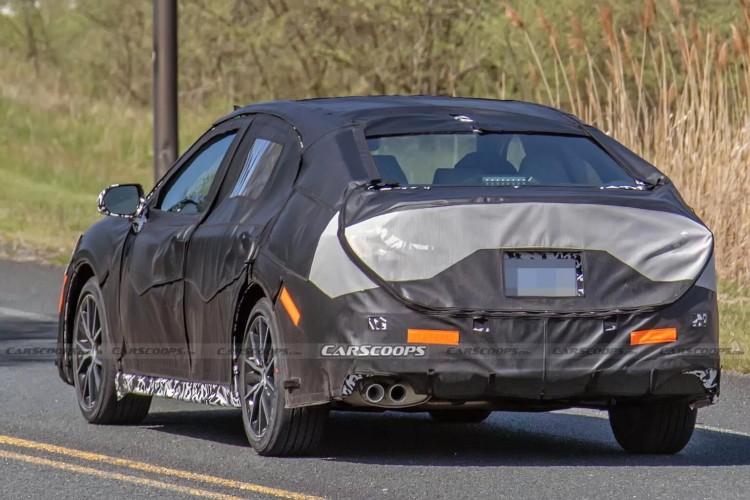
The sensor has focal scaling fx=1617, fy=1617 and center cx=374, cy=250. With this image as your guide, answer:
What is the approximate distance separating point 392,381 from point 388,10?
1850 cm

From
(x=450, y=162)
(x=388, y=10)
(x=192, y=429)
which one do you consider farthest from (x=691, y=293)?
(x=388, y=10)

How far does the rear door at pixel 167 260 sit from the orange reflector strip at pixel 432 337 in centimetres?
164

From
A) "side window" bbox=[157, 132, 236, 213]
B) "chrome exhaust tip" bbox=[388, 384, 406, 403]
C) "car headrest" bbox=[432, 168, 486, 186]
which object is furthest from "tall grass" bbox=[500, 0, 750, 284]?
"chrome exhaust tip" bbox=[388, 384, 406, 403]

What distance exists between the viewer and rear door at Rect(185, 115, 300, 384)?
23.9ft

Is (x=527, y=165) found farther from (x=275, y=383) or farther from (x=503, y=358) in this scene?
(x=275, y=383)

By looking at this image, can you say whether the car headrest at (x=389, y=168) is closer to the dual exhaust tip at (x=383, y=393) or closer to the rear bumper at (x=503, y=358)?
the rear bumper at (x=503, y=358)

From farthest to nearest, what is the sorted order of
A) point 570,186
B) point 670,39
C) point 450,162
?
point 670,39, point 450,162, point 570,186

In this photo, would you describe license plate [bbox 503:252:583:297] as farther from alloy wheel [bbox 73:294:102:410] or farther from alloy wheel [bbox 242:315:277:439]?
alloy wheel [bbox 73:294:102:410]

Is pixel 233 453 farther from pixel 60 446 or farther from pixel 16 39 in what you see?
pixel 16 39

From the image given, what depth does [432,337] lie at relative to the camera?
6523mm

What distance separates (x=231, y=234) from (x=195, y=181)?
918 millimetres

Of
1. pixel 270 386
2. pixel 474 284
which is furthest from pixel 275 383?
pixel 474 284

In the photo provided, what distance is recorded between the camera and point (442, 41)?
24828 mm

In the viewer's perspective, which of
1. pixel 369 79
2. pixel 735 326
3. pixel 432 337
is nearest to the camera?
pixel 432 337
